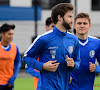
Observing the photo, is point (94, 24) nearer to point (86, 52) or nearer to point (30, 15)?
point (30, 15)

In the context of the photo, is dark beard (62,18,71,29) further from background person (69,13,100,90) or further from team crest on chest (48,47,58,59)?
background person (69,13,100,90)

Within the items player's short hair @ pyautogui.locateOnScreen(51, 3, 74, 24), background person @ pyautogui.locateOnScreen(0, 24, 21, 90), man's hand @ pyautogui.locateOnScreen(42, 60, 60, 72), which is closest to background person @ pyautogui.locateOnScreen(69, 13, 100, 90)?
player's short hair @ pyautogui.locateOnScreen(51, 3, 74, 24)

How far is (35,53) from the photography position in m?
4.16

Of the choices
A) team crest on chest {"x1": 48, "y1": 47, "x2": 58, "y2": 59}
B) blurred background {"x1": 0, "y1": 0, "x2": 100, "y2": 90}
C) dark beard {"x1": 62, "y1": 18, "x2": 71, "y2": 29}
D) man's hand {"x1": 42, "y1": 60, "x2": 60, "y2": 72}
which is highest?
dark beard {"x1": 62, "y1": 18, "x2": 71, "y2": 29}

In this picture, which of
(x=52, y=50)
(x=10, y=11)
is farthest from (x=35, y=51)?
(x=10, y=11)

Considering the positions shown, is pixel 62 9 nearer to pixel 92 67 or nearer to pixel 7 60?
pixel 92 67

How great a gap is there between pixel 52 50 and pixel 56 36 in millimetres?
197

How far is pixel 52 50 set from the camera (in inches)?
161

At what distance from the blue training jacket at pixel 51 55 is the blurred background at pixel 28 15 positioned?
15403 mm

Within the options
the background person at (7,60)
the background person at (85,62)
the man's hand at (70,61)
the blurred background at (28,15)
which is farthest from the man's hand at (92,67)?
the blurred background at (28,15)

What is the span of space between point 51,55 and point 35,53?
0.21 meters

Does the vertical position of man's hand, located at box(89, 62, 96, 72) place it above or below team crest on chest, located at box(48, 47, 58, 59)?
below

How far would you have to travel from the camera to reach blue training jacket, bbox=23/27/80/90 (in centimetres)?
408

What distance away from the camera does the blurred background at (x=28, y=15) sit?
20.2 meters
